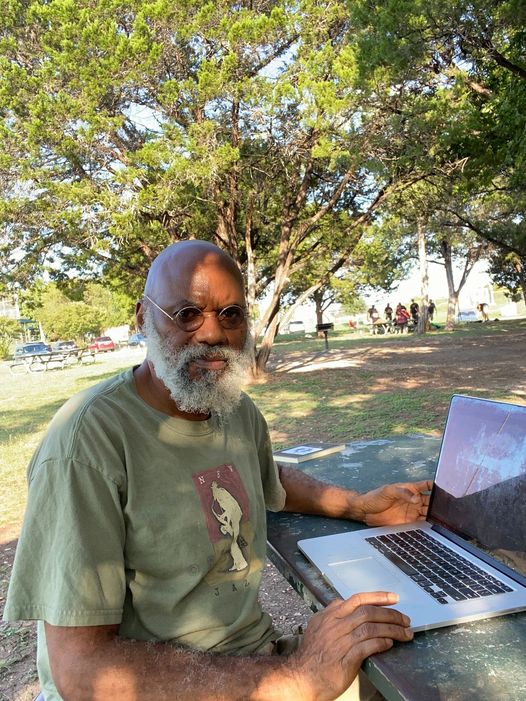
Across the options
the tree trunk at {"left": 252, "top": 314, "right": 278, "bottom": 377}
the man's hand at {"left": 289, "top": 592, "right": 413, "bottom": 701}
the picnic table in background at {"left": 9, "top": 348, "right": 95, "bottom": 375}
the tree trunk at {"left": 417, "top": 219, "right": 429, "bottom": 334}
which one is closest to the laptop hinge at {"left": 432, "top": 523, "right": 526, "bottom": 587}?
the man's hand at {"left": 289, "top": 592, "right": 413, "bottom": 701}

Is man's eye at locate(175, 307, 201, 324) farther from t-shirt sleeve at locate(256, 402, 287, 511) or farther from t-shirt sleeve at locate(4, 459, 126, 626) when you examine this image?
t-shirt sleeve at locate(4, 459, 126, 626)

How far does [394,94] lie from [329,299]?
118ft

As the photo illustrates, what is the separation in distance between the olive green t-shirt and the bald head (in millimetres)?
309

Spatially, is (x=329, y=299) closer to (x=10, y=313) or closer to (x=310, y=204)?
(x=310, y=204)

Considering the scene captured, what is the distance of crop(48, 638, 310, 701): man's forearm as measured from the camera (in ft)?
4.17

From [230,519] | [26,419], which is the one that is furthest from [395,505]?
[26,419]

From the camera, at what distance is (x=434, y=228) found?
1054 inches

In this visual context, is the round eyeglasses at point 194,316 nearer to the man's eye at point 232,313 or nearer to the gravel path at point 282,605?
the man's eye at point 232,313

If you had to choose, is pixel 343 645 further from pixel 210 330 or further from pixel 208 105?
Answer: pixel 208 105

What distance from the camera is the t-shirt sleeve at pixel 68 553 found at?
1.31m

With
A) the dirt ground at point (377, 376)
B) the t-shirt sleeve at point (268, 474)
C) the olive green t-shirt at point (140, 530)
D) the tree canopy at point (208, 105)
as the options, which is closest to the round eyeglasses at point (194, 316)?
the olive green t-shirt at point (140, 530)

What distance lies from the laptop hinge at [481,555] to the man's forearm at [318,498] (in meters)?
0.30

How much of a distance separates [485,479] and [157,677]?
1.05 metres

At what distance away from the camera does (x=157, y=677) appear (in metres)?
1.30
